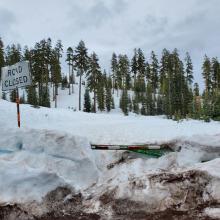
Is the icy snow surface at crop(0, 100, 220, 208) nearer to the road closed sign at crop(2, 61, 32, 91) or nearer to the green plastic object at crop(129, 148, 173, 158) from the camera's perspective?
the green plastic object at crop(129, 148, 173, 158)

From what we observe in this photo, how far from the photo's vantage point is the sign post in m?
10.2

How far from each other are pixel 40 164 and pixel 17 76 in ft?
11.5

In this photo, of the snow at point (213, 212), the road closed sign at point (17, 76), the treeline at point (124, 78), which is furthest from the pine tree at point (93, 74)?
the snow at point (213, 212)

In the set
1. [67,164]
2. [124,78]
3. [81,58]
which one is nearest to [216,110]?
[67,164]

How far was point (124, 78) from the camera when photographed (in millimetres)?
106188

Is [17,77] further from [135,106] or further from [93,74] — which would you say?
[135,106]

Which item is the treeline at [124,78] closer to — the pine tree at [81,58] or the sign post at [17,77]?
the pine tree at [81,58]

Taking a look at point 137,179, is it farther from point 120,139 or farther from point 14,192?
point 120,139

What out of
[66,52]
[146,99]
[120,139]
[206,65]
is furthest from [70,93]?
[120,139]

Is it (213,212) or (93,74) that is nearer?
(213,212)

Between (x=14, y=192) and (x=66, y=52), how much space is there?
80.8 m

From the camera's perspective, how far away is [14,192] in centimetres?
717

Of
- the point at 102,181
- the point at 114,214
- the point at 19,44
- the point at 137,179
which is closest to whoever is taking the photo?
the point at 114,214

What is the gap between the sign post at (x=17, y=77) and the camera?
10234 millimetres
